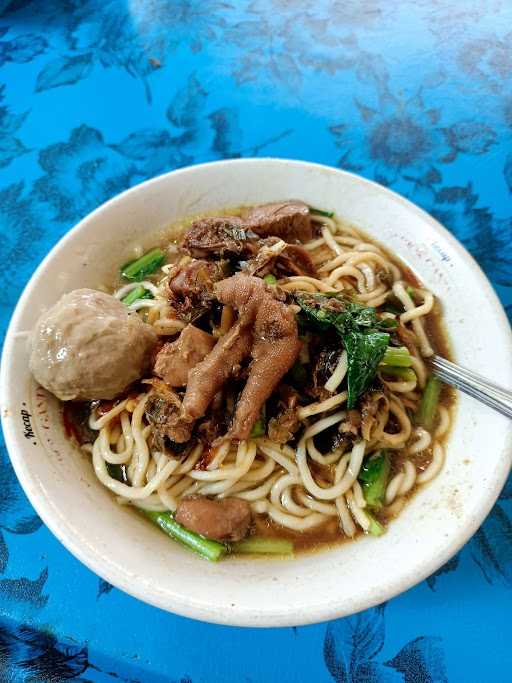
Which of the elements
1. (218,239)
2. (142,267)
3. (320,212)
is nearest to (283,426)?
(218,239)

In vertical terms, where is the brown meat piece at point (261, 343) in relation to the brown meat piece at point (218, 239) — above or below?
below

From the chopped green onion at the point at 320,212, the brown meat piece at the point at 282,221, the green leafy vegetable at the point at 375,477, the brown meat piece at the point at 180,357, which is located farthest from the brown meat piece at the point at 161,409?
the chopped green onion at the point at 320,212

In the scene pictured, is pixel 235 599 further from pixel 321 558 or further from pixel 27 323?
pixel 27 323

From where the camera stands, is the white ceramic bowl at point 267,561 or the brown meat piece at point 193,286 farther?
the brown meat piece at point 193,286

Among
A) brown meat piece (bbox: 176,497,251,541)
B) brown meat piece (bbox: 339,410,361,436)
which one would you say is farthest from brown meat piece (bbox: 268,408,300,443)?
brown meat piece (bbox: 176,497,251,541)

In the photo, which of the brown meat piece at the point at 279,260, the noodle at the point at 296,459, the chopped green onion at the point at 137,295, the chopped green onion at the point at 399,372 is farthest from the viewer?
the chopped green onion at the point at 137,295

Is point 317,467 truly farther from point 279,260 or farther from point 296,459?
point 279,260

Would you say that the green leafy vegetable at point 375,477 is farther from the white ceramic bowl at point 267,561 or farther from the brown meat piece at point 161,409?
the brown meat piece at point 161,409
